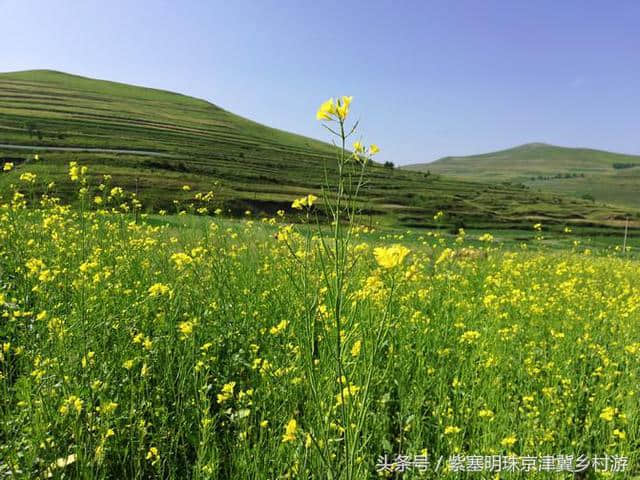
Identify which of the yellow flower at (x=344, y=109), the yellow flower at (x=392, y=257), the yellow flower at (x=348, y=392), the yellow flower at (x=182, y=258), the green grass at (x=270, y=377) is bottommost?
the green grass at (x=270, y=377)

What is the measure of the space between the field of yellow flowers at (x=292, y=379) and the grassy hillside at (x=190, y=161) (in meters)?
13.5

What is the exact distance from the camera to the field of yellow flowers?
225 cm

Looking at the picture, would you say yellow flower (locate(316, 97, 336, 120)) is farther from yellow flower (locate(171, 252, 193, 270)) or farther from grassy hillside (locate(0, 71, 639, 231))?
grassy hillside (locate(0, 71, 639, 231))

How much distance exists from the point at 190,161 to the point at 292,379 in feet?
181

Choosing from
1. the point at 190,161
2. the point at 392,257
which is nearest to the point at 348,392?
the point at 392,257

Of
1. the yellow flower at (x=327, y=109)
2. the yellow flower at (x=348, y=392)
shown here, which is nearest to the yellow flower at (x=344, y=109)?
the yellow flower at (x=327, y=109)

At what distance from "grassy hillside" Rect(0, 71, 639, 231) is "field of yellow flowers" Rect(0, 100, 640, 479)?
13.5 metres

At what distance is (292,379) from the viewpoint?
302 centimetres

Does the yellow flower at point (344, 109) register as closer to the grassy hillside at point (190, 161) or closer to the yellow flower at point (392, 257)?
the yellow flower at point (392, 257)

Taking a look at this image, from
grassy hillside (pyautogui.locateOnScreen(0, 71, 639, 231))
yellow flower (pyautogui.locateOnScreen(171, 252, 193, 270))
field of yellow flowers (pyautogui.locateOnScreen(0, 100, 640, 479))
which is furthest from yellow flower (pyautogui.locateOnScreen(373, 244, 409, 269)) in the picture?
grassy hillside (pyautogui.locateOnScreen(0, 71, 639, 231))

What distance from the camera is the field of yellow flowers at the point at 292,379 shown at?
2254mm

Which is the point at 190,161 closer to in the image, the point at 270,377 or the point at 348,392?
the point at 270,377

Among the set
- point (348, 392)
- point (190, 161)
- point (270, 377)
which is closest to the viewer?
point (348, 392)

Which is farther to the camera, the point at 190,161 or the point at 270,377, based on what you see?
the point at 190,161
